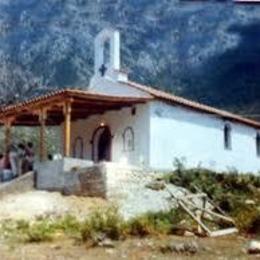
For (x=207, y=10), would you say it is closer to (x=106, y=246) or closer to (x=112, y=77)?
(x=112, y=77)

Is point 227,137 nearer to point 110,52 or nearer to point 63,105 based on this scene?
point 110,52

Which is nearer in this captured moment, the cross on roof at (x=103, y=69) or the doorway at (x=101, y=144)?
the doorway at (x=101, y=144)

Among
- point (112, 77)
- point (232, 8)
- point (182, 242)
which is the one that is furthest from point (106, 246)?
point (232, 8)

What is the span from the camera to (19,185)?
23047 mm

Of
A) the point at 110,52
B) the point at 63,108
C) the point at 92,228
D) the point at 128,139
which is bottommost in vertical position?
the point at 92,228

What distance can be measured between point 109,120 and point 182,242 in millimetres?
13610

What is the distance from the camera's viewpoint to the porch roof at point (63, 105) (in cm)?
2383

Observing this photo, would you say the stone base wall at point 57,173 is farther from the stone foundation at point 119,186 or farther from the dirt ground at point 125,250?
the dirt ground at point 125,250

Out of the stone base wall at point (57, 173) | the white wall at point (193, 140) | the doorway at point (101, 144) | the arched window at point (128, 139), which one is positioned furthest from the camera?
the doorway at point (101, 144)

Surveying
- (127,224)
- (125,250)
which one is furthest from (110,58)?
(125,250)

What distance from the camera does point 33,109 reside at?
2550cm

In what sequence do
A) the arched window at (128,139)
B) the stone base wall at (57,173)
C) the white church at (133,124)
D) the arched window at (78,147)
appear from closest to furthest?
1. the stone base wall at (57,173)
2. the white church at (133,124)
3. the arched window at (128,139)
4. the arched window at (78,147)

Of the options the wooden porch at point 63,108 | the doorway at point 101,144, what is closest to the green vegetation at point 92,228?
the wooden porch at point 63,108

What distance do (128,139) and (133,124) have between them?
672 mm
